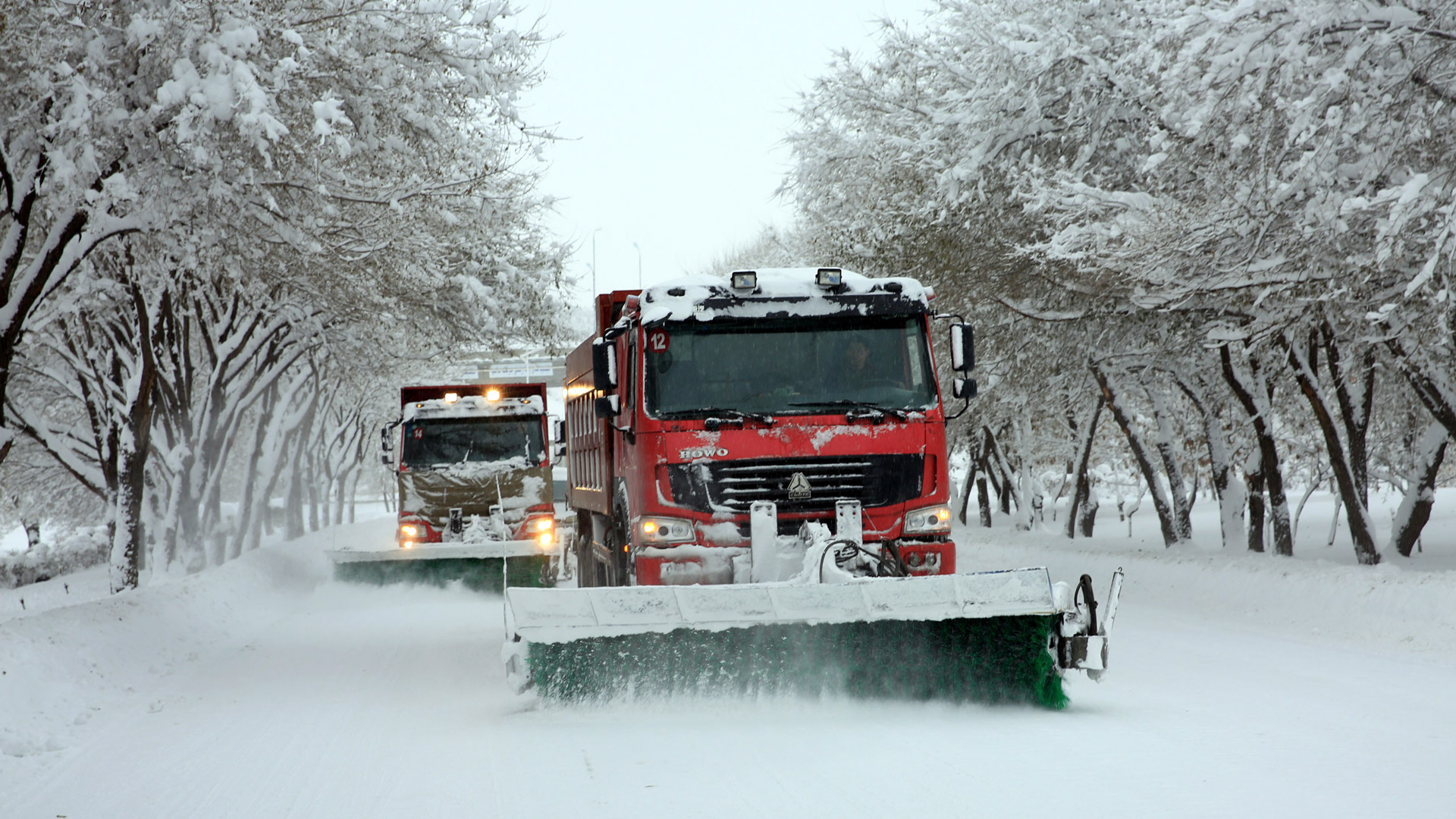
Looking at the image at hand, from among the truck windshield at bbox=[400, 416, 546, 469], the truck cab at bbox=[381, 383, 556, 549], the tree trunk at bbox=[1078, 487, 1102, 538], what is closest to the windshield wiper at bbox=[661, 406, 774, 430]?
the truck cab at bbox=[381, 383, 556, 549]

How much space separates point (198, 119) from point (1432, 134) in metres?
10.7

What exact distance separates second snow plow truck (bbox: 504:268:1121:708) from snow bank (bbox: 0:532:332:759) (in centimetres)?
339

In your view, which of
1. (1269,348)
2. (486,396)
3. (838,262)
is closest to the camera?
(1269,348)

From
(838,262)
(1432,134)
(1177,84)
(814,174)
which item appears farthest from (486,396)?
(1432,134)

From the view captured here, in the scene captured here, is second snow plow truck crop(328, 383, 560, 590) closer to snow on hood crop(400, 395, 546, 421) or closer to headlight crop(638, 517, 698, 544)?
snow on hood crop(400, 395, 546, 421)

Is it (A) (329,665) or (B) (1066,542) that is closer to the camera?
(A) (329,665)

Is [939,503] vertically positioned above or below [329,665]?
above

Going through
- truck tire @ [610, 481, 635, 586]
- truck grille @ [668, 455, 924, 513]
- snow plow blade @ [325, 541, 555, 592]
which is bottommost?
snow plow blade @ [325, 541, 555, 592]

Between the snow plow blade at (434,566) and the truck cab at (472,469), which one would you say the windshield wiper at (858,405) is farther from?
the truck cab at (472,469)

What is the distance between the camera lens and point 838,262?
21.8 metres

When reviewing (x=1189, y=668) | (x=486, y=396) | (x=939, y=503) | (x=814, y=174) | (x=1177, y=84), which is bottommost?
(x=1189, y=668)

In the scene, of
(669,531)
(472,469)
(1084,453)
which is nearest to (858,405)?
(669,531)

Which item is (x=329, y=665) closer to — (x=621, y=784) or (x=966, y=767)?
(x=621, y=784)

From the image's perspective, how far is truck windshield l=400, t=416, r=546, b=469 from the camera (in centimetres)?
1959
